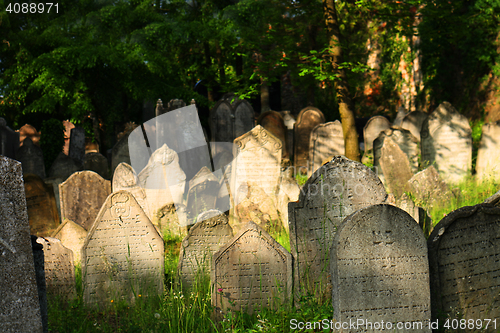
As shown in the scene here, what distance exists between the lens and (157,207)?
671 centimetres

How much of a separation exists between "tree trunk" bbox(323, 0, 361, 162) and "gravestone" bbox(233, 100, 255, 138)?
3.28 meters

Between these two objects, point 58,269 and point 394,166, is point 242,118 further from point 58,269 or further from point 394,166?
point 58,269

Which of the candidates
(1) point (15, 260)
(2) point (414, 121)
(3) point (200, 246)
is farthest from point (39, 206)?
(2) point (414, 121)

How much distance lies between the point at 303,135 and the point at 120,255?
22.7 ft

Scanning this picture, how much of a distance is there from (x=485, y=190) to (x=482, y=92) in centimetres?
706

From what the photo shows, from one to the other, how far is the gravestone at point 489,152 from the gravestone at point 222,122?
19.6ft

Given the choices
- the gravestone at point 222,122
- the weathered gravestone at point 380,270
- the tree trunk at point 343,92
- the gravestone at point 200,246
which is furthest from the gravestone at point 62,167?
the weathered gravestone at point 380,270

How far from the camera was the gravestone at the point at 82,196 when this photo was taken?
6.21 m

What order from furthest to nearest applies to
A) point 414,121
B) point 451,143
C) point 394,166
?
point 414,121
point 451,143
point 394,166

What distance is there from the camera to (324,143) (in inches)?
361

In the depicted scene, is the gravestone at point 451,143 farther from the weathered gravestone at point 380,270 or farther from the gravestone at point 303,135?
the weathered gravestone at point 380,270

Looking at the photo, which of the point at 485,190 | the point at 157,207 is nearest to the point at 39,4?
the point at 157,207

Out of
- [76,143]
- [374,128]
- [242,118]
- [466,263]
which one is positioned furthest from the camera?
[76,143]

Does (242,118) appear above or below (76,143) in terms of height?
above
